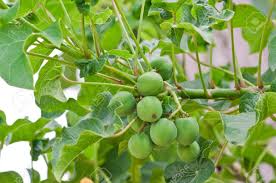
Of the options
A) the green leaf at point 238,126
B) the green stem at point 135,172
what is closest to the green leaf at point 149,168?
the green stem at point 135,172

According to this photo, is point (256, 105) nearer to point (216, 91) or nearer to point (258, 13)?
A: point (216, 91)

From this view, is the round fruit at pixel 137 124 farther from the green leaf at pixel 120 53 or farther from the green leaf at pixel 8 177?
the green leaf at pixel 8 177

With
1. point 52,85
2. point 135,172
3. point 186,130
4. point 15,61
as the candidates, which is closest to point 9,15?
point 15,61

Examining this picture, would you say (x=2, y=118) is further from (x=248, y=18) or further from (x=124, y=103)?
(x=248, y=18)

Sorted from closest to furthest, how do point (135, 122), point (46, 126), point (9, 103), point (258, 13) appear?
1. point (135, 122)
2. point (258, 13)
3. point (46, 126)
4. point (9, 103)

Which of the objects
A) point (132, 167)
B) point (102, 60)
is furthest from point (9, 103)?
point (102, 60)
